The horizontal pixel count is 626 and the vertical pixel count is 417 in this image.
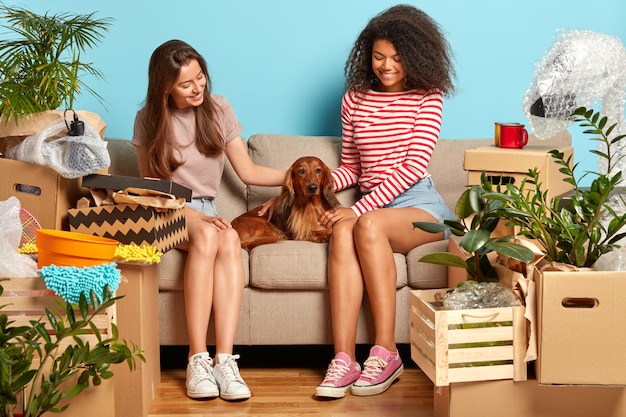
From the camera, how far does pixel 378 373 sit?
122 inches

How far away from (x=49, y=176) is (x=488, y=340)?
134 cm

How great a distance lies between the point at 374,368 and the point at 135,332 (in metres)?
0.76

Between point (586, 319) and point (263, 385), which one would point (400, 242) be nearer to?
point (263, 385)

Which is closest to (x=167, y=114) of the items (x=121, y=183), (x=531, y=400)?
(x=121, y=183)

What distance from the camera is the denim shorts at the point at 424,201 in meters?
3.43

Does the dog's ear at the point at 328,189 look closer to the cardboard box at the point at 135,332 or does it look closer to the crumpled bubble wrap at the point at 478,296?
the cardboard box at the point at 135,332

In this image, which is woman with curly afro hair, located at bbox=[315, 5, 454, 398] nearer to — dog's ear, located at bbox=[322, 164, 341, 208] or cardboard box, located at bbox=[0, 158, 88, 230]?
dog's ear, located at bbox=[322, 164, 341, 208]

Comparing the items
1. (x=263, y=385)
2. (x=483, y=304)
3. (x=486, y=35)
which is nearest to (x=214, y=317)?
(x=263, y=385)

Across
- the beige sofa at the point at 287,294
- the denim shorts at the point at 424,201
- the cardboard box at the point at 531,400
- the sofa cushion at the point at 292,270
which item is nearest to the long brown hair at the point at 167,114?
the beige sofa at the point at 287,294

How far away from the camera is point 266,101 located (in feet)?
13.3

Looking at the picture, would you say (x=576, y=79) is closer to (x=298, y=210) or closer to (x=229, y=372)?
(x=298, y=210)

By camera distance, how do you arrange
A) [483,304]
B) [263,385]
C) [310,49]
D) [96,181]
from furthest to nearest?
[310,49] < [263,385] < [96,181] < [483,304]

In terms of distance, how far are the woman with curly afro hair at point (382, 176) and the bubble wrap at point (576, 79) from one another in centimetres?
58

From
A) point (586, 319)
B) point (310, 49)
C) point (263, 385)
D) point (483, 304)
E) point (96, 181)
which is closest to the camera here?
point (586, 319)
